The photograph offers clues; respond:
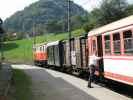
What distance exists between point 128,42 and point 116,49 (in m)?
1.77

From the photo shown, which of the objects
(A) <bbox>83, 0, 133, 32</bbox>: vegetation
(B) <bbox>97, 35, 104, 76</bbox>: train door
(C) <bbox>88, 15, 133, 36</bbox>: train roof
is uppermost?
(A) <bbox>83, 0, 133, 32</bbox>: vegetation

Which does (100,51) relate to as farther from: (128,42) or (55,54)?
(55,54)

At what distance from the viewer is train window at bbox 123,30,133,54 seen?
15695 millimetres

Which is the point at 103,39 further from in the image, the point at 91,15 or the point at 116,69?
the point at 91,15

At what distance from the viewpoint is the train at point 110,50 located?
52.6 feet

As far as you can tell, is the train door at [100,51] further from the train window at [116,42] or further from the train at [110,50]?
the train window at [116,42]

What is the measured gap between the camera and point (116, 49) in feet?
58.4

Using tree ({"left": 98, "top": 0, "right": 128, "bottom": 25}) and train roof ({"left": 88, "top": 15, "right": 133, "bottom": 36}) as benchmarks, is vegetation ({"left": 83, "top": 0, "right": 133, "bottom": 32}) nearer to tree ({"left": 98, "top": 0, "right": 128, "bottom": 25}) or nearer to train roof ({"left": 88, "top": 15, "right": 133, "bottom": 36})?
tree ({"left": 98, "top": 0, "right": 128, "bottom": 25})

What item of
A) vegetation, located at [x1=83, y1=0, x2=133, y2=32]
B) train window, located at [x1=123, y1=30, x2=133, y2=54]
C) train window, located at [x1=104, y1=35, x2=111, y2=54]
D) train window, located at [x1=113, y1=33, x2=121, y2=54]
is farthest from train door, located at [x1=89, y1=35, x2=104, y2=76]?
vegetation, located at [x1=83, y1=0, x2=133, y2=32]

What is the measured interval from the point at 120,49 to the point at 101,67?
13.1 ft

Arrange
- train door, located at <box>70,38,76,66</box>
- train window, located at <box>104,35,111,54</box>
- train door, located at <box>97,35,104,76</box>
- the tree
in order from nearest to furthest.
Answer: train window, located at <box>104,35,111,54</box>
train door, located at <box>97,35,104,76</box>
train door, located at <box>70,38,76,66</box>
the tree

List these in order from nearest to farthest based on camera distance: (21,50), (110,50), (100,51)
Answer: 1. (110,50)
2. (100,51)
3. (21,50)

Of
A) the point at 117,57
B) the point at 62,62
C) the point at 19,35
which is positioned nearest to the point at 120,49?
the point at 117,57

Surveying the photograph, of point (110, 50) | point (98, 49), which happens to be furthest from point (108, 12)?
point (110, 50)
